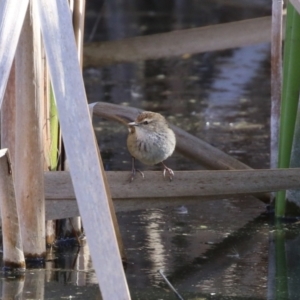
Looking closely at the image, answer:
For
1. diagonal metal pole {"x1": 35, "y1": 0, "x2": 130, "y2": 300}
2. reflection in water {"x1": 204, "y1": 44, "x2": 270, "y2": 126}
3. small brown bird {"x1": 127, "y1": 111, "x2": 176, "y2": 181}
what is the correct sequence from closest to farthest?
diagonal metal pole {"x1": 35, "y1": 0, "x2": 130, "y2": 300}, small brown bird {"x1": 127, "y1": 111, "x2": 176, "y2": 181}, reflection in water {"x1": 204, "y1": 44, "x2": 270, "y2": 126}

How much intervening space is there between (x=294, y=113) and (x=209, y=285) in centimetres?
128

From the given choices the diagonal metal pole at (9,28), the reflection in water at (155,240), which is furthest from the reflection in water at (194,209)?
the diagonal metal pole at (9,28)

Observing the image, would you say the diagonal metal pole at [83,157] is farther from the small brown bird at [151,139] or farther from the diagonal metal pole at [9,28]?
the small brown bird at [151,139]

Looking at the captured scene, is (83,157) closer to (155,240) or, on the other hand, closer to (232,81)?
(155,240)

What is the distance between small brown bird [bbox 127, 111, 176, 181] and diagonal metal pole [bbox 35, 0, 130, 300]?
1.94 meters

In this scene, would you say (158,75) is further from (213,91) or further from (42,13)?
(42,13)

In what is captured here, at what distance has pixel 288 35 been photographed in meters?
4.85

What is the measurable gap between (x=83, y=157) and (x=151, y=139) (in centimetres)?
207

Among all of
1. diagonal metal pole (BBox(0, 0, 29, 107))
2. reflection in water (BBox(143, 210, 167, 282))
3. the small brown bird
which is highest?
diagonal metal pole (BBox(0, 0, 29, 107))

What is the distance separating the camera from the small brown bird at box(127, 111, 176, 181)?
191 inches

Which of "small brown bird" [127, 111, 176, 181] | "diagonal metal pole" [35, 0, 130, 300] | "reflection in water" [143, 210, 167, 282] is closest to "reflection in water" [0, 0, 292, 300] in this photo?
"reflection in water" [143, 210, 167, 282]

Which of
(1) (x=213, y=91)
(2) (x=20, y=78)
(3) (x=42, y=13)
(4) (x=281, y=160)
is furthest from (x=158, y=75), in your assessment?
(3) (x=42, y=13)

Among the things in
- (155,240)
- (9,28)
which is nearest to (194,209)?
(155,240)

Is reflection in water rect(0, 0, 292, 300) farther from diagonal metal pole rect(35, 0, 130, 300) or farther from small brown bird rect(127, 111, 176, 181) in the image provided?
diagonal metal pole rect(35, 0, 130, 300)
